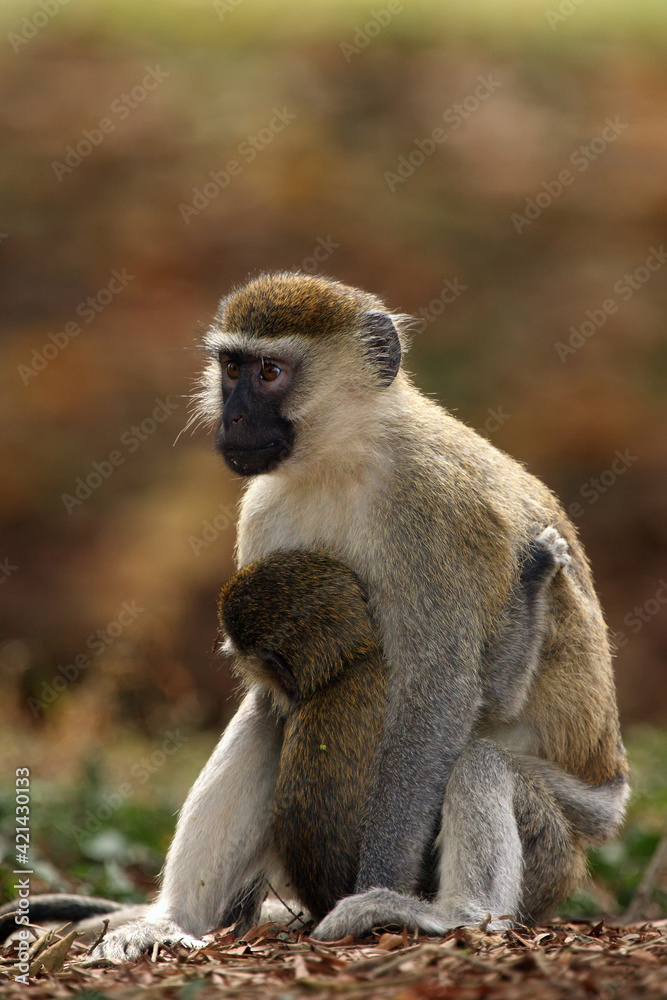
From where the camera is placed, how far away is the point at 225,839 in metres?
5.21

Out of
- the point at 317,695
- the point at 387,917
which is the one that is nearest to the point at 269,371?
the point at 317,695

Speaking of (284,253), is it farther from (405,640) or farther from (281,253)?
(405,640)

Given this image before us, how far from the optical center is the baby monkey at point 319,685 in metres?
4.82

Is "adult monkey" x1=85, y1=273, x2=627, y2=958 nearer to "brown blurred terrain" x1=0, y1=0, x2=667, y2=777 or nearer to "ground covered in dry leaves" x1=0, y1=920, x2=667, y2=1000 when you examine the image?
"ground covered in dry leaves" x1=0, y1=920, x2=667, y2=1000

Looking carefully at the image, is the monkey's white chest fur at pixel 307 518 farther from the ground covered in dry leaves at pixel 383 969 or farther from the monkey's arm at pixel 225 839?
the ground covered in dry leaves at pixel 383 969

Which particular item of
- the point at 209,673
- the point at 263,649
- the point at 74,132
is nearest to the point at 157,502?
the point at 209,673

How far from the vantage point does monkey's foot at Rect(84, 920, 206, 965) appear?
466 centimetres

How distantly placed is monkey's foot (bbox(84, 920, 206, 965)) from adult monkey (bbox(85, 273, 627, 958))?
13mm

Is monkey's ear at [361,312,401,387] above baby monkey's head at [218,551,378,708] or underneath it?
above

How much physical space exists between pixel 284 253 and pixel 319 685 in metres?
13.1

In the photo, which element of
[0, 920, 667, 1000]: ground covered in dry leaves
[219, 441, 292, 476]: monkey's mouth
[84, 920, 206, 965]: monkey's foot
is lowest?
[84, 920, 206, 965]: monkey's foot

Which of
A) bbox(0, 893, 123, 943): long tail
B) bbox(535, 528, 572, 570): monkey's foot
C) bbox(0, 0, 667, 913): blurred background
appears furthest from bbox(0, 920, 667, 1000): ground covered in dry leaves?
bbox(0, 0, 667, 913): blurred background

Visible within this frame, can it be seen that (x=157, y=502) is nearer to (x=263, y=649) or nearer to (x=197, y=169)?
(x=197, y=169)

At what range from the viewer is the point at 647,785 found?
8672mm
